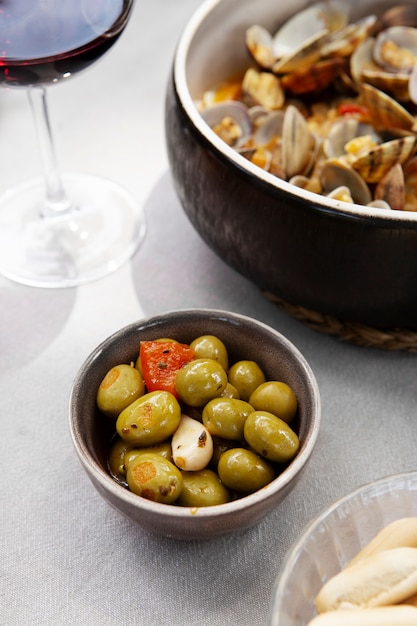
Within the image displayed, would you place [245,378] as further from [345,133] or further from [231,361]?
[345,133]

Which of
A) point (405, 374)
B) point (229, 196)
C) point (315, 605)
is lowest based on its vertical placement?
point (405, 374)

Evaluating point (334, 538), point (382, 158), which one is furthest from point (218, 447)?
point (382, 158)

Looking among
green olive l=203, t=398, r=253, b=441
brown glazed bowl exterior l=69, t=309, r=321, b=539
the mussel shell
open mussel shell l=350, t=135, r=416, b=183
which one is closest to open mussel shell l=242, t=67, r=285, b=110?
the mussel shell

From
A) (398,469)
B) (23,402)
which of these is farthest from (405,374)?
(23,402)

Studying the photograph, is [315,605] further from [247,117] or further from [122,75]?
[122,75]

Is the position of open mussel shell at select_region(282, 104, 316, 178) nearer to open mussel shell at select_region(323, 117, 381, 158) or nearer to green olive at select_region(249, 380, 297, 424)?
open mussel shell at select_region(323, 117, 381, 158)

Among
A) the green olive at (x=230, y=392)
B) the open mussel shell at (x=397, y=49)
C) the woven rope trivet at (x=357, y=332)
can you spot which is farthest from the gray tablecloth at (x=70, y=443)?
the open mussel shell at (x=397, y=49)
